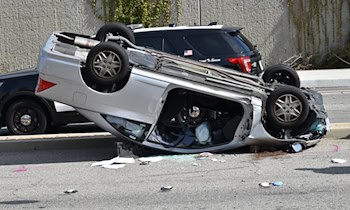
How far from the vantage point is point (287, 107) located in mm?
8203

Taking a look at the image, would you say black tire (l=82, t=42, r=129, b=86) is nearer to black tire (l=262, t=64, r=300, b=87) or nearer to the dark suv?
black tire (l=262, t=64, r=300, b=87)

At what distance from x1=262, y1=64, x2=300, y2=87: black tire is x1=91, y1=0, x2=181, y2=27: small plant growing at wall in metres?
13.1

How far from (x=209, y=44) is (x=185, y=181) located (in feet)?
14.1

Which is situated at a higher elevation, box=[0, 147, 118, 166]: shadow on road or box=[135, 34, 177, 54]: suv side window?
box=[135, 34, 177, 54]: suv side window

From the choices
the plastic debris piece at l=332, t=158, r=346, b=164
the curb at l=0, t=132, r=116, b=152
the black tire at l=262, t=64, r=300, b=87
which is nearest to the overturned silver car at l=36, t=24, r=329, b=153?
the plastic debris piece at l=332, t=158, r=346, b=164

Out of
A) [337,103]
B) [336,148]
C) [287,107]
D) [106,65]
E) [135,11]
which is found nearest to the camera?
[106,65]

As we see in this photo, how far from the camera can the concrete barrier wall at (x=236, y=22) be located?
74.9ft

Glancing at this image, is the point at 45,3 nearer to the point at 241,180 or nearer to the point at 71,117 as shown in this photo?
the point at 71,117

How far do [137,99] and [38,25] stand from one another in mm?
15917

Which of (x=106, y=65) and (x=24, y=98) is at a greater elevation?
(x=106, y=65)

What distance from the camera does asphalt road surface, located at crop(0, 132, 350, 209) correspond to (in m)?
6.49

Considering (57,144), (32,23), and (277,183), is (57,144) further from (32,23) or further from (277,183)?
(32,23)

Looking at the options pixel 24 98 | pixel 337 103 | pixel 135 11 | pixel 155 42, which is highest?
pixel 135 11

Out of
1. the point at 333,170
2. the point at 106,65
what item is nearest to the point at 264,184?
the point at 333,170
